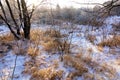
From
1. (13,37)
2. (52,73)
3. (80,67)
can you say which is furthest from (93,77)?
(13,37)

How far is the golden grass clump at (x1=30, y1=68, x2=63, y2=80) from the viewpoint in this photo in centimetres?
604

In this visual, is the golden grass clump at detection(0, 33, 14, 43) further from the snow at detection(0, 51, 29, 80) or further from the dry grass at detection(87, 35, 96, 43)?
the dry grass at detection(87, 35, 96, 43)

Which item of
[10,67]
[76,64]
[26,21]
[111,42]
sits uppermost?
[26,21]

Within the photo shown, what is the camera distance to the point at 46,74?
6.14 m

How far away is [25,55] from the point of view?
7141mm

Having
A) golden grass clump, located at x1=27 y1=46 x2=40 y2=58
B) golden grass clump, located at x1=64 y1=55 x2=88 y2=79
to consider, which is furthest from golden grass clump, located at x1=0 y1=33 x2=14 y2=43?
golden grass clump, located at x1=64 y1=55 x2=88 y2=79

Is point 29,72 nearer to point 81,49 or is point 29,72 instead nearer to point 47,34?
point 81,49

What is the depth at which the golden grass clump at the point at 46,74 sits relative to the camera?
6.04 m

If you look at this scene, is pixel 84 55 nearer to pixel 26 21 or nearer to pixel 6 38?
pixel 26 21

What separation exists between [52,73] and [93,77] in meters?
1.01

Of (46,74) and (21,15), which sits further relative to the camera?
(21,15)

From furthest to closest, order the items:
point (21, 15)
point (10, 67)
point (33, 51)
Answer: point (21, 15) < point (33, 51) < point (10, 67)

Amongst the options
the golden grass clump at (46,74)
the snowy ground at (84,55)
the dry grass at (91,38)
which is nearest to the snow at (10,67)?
the snowy ground at (84,55)


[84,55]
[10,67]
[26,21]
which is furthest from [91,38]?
[10,67]
